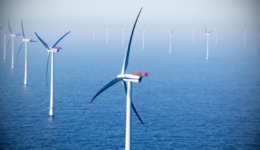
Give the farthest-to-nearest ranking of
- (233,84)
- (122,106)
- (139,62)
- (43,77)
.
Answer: (139,62) < (43,77) < (233,84) < (122,106)

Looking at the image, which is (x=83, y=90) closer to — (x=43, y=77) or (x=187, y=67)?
(x=43, y=77)

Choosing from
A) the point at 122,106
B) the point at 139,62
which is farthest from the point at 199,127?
the point at 139,62

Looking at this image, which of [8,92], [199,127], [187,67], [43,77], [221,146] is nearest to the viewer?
[221,146]

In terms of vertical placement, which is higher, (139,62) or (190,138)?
(139,62)

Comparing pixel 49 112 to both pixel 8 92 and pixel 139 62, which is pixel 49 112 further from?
pixel 139 62

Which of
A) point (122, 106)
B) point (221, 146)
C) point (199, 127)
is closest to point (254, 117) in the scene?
point (199, 127)

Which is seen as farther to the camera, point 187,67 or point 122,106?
point 187,67
